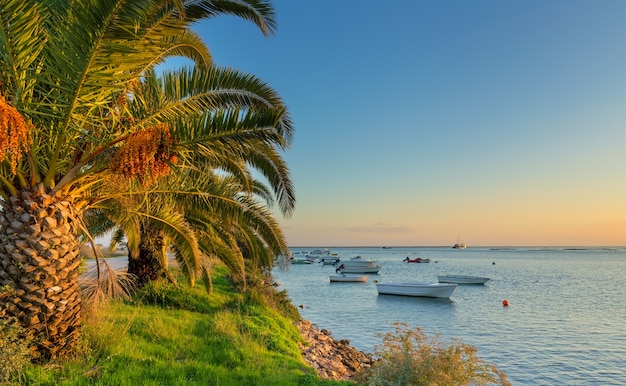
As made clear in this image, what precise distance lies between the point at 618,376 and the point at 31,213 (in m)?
16.9

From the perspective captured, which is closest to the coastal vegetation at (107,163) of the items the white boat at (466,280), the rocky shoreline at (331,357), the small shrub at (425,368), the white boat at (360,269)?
the small shrub at (425,368)

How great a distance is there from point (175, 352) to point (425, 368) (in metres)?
4.36

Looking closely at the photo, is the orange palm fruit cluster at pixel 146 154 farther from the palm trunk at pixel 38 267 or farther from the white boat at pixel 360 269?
the white boat at pixel 360 269

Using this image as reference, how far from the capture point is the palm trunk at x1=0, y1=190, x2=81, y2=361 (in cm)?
546

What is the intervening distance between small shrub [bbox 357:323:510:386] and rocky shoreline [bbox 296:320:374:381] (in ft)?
8.19

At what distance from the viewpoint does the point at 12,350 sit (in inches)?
194

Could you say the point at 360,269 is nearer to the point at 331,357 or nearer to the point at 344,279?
the point at 344,279

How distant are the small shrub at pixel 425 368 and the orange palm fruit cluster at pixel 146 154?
4.62 m

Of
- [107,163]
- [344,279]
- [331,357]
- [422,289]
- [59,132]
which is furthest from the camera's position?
[344,279]

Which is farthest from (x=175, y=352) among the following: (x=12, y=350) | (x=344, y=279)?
(x=344, y=279)

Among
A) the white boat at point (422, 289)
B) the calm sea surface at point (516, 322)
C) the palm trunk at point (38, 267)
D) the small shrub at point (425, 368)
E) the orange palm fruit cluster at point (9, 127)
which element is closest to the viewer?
the orange palm fruit cluster at point (9, 127)

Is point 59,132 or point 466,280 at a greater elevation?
point 59,132

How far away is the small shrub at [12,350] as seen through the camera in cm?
486

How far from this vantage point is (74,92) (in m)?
4.67
